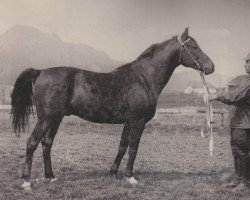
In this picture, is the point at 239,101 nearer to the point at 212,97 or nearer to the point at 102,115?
the point at 212,97

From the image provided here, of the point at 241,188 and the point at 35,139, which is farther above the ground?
the point at 35,139

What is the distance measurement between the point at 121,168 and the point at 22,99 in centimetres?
275

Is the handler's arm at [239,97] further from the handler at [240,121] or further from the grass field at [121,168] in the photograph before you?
the grass field at [121,168]

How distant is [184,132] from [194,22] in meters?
4.90

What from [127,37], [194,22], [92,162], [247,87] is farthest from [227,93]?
[127,37]

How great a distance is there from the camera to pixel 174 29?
18109mm

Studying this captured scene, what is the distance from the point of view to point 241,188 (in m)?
6.09

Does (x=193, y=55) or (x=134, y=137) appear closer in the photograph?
(x=134, y=137)

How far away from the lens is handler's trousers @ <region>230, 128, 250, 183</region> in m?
6.02

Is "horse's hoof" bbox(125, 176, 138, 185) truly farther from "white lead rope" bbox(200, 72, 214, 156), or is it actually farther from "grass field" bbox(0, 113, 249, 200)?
"white lead rope" bbox(200, 72, 214, 156)

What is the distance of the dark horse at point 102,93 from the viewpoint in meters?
6.11

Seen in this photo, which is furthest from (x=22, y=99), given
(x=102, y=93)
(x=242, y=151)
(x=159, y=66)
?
(x=242, y=151)

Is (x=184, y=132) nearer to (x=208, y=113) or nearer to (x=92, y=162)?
(x=92, y=162)

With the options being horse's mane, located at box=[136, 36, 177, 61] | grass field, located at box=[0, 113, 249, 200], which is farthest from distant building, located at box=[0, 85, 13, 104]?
horse's mane, located at box=[136, 36, 177, 61]
